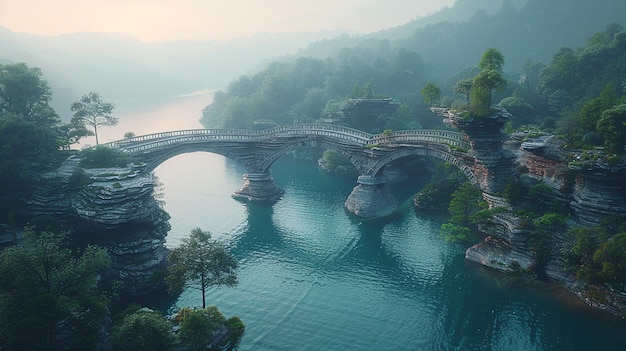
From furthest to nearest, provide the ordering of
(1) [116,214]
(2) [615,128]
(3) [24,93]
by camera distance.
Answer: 1. (3) [24,93]
2. (1) [116,214]
3. (2) [615,128]

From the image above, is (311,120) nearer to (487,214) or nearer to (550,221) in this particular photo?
(487,214)

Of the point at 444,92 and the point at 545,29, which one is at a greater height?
the point at 545,29

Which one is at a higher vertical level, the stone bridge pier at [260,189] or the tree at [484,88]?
the tree at [484,88]

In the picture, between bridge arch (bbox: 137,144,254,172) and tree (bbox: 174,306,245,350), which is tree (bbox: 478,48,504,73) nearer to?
bridge arch (bbox: 137,144,254,172)

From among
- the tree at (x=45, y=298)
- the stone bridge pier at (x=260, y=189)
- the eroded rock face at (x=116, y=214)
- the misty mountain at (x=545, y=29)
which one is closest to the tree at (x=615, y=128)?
the eroded rock face at (x=116, y=214)

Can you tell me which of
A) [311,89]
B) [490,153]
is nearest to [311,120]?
[311,89]

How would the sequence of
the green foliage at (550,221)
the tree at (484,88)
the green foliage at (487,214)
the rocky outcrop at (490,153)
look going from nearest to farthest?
the green foliage at (550,221) → the green foliage at (487,214) → the tree at (484,88) → the rocky outcrop at (490,153)

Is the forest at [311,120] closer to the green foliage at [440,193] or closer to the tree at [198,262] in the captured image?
the green foliage at [440,193]
